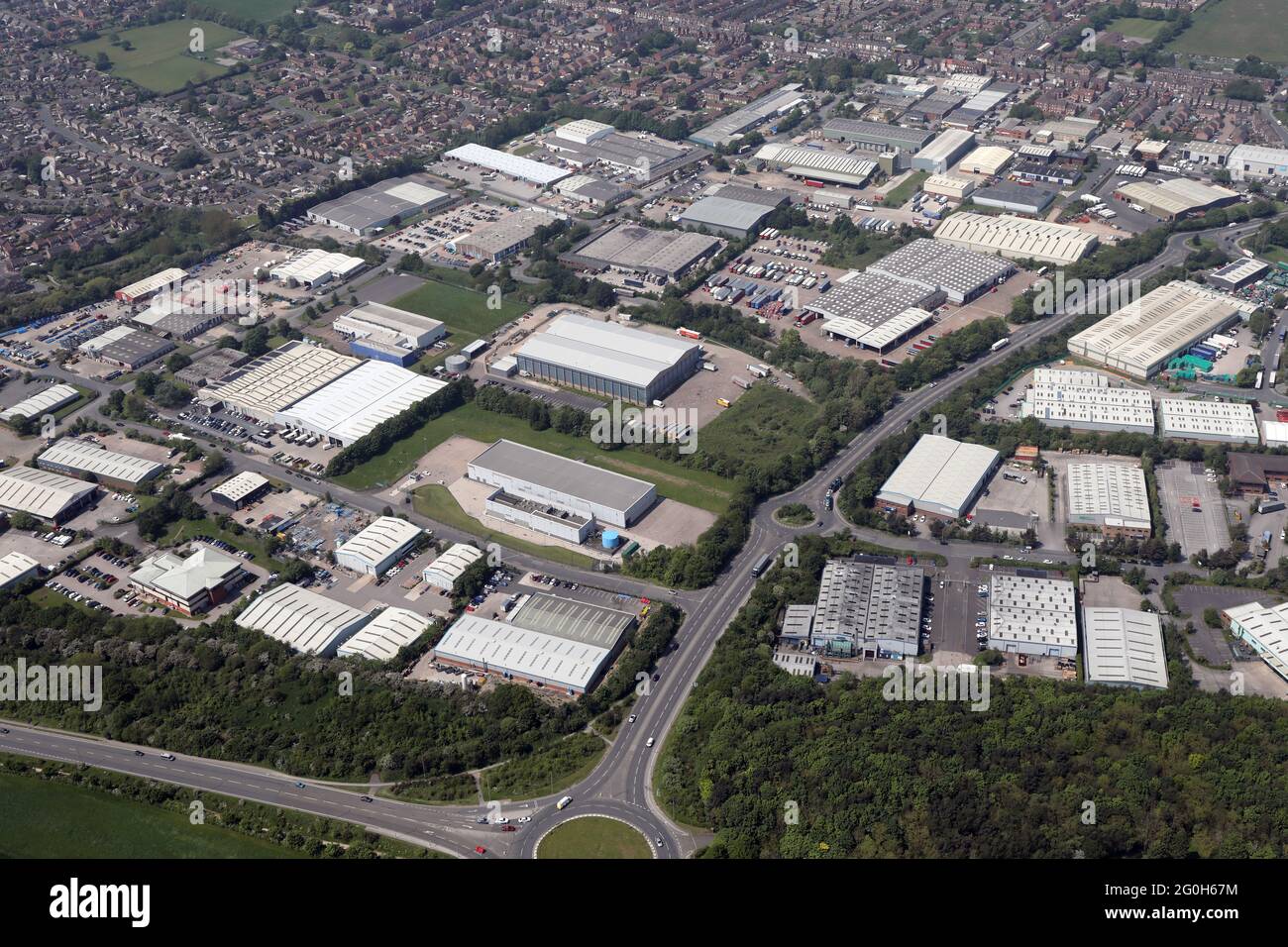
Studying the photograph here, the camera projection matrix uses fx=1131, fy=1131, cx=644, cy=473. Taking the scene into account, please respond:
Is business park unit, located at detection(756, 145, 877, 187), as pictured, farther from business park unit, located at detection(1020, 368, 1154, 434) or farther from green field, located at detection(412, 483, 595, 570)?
green field, located at detection(412, 483, 595, 570)

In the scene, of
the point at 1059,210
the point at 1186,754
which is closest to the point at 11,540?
the point at 1186,754

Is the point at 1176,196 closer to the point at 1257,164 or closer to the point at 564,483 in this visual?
the point at 1257,164

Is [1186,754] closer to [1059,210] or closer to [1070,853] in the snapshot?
[1070,853]

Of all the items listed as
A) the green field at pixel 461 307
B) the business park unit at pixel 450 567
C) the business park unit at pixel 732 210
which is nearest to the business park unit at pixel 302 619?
the business park unit at pixel 450 567

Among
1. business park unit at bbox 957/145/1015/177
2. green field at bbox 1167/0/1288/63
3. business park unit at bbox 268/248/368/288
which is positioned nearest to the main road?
business park unit at bbox 268/248/368/288

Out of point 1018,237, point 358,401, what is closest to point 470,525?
point 358,401

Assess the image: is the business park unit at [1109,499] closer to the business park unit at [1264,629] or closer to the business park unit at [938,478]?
the business park unit at [938,478]
